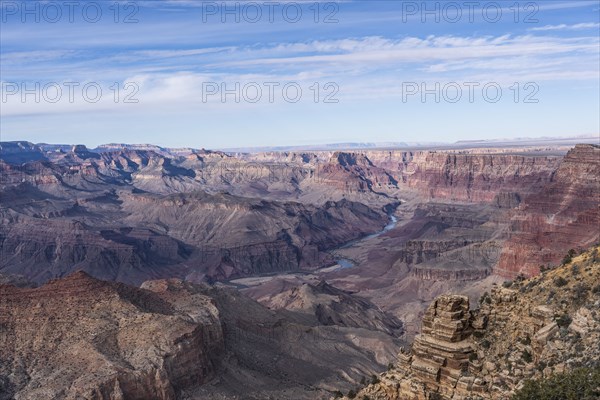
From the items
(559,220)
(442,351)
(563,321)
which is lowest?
(559,220)

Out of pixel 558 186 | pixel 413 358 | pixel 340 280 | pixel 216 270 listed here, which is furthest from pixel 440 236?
pixel 413 358

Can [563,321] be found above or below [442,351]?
above

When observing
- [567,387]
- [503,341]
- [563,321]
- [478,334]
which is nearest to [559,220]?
[478,334]

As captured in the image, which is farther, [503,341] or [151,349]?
[151,349]

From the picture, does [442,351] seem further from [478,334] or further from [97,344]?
[97,344]

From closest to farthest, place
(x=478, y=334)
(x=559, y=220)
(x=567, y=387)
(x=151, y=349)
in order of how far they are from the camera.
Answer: (x=567, y=387) → (x=478, y=334) → (x=151, y=349) → (x=559, y=220)

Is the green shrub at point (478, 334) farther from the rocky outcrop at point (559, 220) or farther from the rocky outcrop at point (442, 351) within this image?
the rocky outcrop at point (559, 220)

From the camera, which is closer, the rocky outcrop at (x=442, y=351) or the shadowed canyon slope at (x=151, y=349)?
the rocky outcrop at (x=442, y=351)

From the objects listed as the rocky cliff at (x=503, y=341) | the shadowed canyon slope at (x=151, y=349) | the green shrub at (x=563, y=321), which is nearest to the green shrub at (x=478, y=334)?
the rocky cliff at (x=503, y=341)
